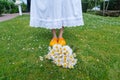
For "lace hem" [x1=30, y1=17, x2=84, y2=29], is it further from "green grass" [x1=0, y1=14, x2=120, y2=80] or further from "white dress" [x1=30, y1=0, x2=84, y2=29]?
"green grass" [x1=0, y1=14, x2=120, y2=80]

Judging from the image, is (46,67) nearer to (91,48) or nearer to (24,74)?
(24,74)

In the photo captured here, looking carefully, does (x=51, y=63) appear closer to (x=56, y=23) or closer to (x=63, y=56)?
(x=63, y=56)

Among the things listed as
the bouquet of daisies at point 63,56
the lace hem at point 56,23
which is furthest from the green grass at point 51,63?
the lace hem at point 56,23

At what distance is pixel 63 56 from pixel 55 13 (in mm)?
891

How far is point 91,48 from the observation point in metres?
4.67

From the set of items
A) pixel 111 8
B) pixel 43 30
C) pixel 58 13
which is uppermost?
pixel 58 13

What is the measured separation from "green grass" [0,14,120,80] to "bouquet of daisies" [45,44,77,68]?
0.08 metres

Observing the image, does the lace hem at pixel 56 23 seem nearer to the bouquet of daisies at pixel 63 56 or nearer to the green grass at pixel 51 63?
the green grass at pixel 51 63

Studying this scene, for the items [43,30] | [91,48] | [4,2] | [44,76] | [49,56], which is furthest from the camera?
[4,2]

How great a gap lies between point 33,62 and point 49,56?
259mm

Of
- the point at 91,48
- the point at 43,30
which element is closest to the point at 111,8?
the point at 43,30

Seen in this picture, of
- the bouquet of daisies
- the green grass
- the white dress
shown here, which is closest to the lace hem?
the white dress

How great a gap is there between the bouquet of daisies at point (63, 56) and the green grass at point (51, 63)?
0.08m

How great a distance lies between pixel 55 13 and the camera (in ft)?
Answer: 14.2
